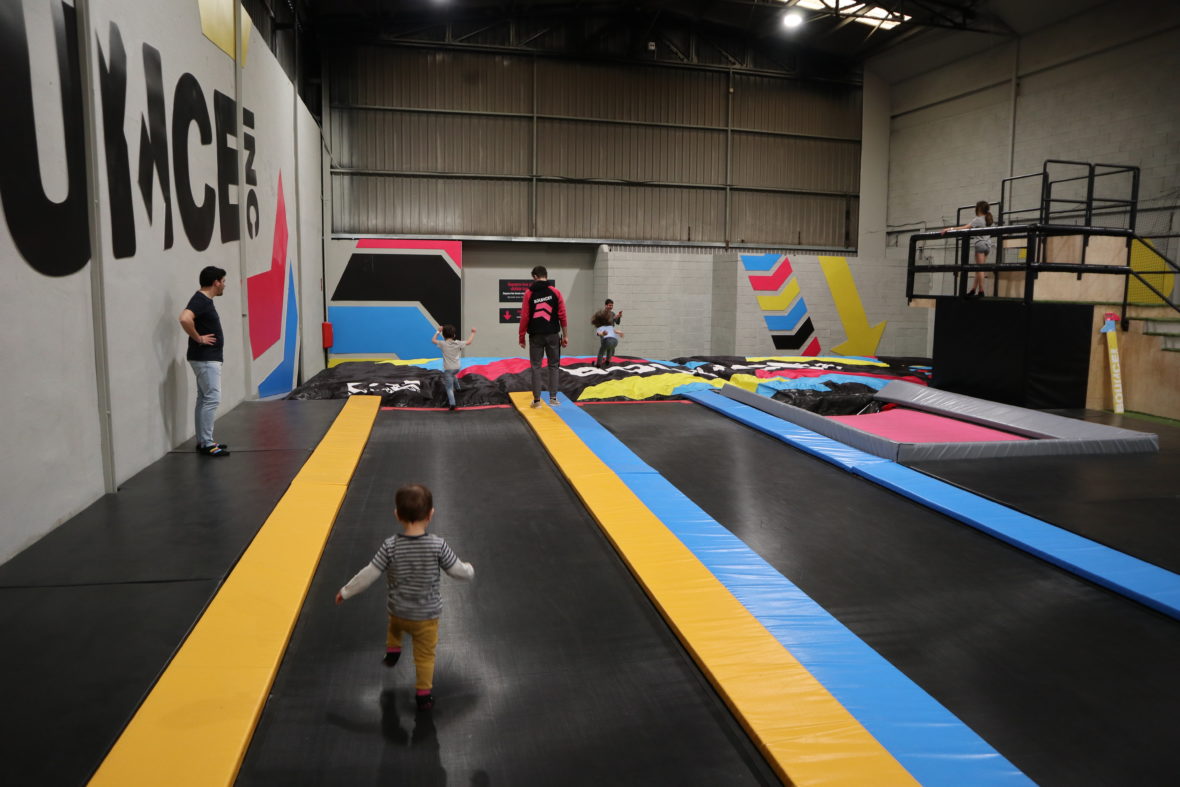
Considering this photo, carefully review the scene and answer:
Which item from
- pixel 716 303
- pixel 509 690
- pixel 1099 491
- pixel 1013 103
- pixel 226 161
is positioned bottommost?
pixel 509 690

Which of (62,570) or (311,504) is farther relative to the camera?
(311,504)

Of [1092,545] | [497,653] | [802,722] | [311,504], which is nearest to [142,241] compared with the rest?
[311,504]

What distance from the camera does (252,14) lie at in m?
9.16

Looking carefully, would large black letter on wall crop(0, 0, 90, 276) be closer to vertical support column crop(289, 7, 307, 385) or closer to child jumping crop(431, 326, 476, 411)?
child jumping crop(431, 326, 476, 411)

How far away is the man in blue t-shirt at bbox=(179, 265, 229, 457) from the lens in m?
5.54

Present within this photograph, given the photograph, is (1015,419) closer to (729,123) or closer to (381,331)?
(381,331)

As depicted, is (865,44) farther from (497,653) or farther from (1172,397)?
(497,653)

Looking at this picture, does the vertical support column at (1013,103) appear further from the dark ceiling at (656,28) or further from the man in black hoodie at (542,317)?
the man in black hoodie at (542,317)

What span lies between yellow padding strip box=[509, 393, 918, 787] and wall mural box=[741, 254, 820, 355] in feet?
38.3

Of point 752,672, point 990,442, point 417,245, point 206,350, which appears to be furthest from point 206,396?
point 417,245

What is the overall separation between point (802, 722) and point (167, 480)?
4.31 metres

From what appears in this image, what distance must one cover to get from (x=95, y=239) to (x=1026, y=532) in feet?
18.2

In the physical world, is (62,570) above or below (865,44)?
below

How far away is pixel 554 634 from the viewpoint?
320cm
